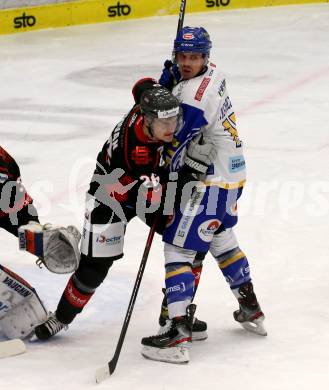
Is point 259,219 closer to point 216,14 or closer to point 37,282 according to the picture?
point 37,282

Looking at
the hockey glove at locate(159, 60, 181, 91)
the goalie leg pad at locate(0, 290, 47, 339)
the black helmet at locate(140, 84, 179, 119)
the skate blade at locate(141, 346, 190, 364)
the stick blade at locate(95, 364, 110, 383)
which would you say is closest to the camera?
the stick blade at locate(95, 364, 110, 383)

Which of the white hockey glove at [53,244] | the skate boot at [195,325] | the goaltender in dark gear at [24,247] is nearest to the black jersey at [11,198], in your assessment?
the goaltender in dark gear at [24,247]

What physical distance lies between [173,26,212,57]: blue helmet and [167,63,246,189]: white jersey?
10cm

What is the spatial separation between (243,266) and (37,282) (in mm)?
1265

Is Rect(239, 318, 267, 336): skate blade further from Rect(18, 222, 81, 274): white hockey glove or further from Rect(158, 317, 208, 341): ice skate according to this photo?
Rect(18, 222, 81, 274): white hockey glove

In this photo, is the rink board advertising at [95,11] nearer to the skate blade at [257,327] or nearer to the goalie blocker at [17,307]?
the goalie blocker at [17,307]

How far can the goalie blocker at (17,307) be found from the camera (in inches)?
201

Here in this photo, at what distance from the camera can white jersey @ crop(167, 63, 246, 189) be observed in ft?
15.5

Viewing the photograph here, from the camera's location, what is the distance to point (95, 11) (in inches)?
481

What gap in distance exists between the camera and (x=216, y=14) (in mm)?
12555

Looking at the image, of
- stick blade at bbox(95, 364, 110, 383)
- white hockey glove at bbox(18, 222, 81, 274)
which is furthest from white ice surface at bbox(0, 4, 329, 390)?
white hockey glove at bbox(18, 222, 81, 274)

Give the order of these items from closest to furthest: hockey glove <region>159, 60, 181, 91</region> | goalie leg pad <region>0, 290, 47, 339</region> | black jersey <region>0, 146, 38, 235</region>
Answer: black jersey <region>0, 146, 38, 235</region>, hockey glove <region>159, 60, 181, 91</region>, goalie leg pad <region>0, 290, 47, 339</region>

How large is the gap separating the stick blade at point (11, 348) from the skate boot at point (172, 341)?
1.70 feet

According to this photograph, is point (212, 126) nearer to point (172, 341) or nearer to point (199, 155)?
point (199, 155)
